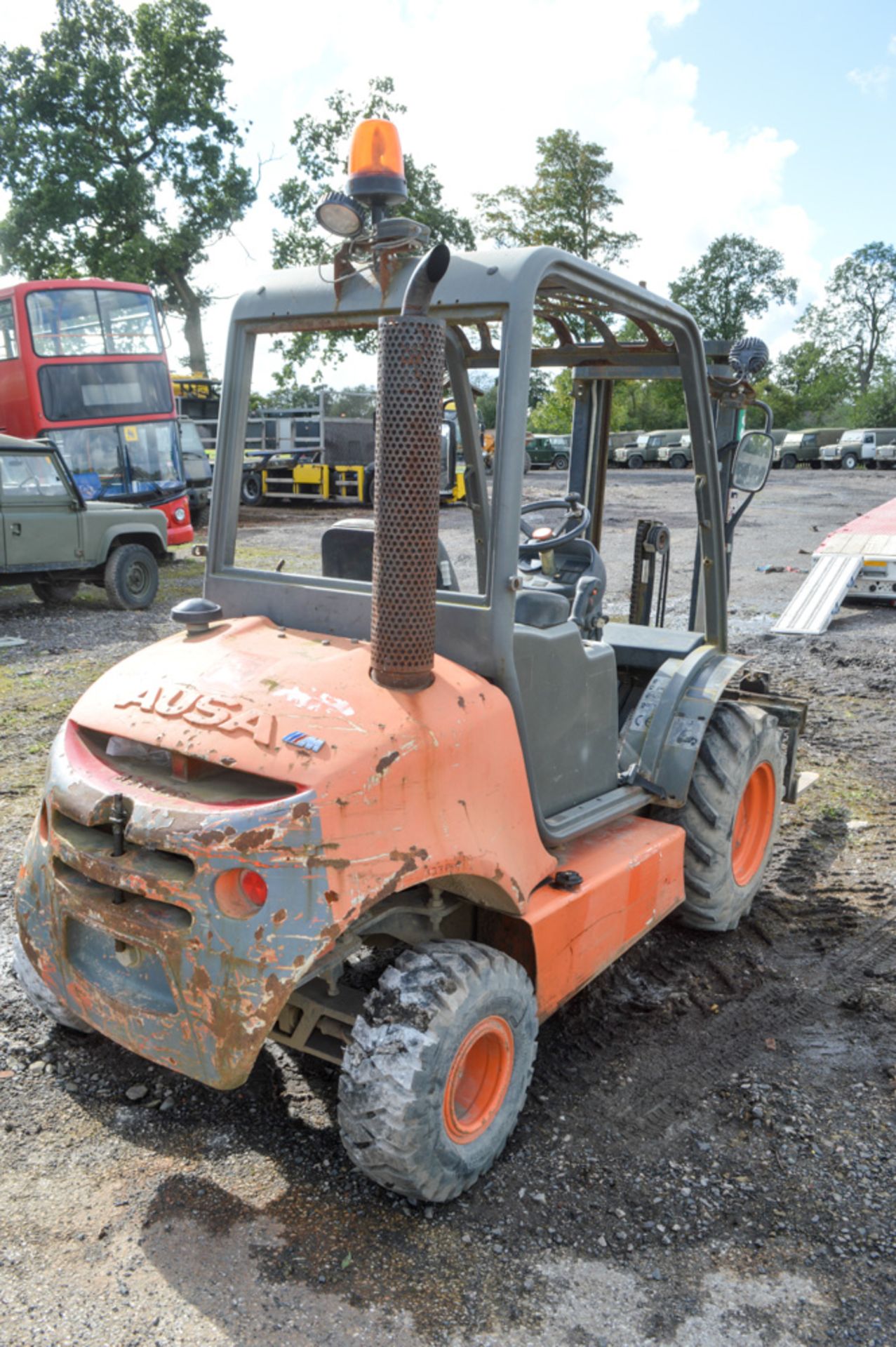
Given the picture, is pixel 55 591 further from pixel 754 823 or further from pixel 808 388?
pixel 808 388

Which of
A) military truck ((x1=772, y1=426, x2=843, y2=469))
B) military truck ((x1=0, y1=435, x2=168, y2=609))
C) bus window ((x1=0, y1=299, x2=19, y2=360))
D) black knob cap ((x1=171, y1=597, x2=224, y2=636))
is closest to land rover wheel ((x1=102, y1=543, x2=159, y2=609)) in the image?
military truck ((x1=0, y1=435, x2=168, y2=609))

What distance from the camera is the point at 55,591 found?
13.6m

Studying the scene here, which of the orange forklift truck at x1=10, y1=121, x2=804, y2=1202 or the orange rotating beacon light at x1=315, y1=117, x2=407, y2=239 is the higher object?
the orange rotating beacon light at x1=315, y1=117, x2=407, y2=239

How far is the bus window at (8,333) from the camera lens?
55.0 feet

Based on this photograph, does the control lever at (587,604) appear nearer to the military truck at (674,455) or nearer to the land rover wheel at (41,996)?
the land rover wheel at (41,996)

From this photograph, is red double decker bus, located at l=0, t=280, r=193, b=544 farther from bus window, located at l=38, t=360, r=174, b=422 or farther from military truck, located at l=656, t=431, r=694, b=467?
military truck, located at l=656, t=431, r=694, b=467

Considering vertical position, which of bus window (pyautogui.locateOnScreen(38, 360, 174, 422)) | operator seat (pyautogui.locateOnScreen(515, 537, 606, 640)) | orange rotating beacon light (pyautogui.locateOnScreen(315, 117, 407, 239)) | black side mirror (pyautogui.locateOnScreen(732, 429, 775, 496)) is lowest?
operator seat (pyautogui.locateOnScreen(515, 537, 606, 640))

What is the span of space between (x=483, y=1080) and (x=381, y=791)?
3.35 ft

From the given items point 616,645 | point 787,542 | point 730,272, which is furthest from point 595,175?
point 616,645

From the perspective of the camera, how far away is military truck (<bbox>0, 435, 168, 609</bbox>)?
1214cm

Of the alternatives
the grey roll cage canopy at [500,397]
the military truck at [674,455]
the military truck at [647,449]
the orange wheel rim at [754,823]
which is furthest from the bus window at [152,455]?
the military truck at [647,449]

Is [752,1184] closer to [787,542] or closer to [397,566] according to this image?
[397,566]

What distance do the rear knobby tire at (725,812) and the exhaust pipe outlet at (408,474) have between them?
75.2 inches

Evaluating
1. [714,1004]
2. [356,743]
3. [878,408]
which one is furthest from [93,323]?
[878,408]
